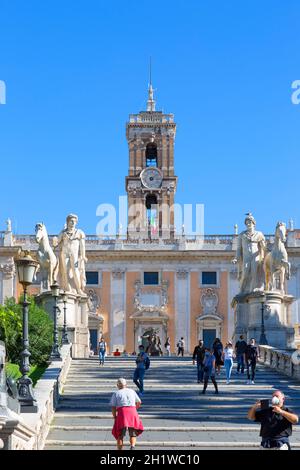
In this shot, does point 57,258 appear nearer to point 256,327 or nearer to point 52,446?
point 256,327

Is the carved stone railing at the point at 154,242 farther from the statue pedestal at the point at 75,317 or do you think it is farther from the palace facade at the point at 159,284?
the statue pedestal at the point at 75,317

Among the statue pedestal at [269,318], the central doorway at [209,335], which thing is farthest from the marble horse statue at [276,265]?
the central doorway at [209,335]

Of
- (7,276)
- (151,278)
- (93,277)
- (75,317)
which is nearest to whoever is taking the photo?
(75,317)

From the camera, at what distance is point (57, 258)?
37469 mm

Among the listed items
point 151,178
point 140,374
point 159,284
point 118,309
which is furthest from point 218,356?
point 151,178

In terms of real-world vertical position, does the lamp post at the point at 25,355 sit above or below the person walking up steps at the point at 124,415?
above

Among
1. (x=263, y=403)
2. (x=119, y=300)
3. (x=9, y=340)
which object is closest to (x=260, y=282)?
(x=9, y=340)

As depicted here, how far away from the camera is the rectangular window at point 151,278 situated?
6895 cm

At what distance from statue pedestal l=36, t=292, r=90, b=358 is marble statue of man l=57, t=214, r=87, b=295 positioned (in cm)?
47

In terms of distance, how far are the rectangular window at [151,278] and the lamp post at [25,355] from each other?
164ft

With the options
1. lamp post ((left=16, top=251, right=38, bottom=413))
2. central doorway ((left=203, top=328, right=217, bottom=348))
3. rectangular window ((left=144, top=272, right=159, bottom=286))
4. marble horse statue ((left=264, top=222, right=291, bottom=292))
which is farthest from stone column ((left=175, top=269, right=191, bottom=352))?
lamp post ((left=16, top=251, right=38, bottom=413))

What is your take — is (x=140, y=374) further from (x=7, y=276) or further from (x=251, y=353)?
(x=7, y=276)

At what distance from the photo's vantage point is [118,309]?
68.1 metres

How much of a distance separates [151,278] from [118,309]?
126 inches
